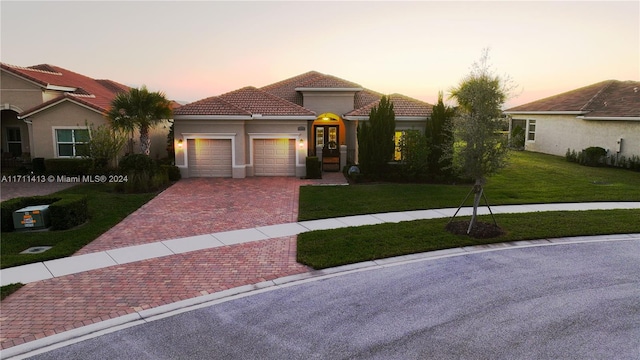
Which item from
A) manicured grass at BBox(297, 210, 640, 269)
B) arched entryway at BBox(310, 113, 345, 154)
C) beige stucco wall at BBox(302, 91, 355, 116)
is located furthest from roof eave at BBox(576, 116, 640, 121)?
arched entryway at BBox(310, 113, 345, 154)

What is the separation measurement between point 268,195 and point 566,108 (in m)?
24.3

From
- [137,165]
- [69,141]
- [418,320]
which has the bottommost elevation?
[418,320]

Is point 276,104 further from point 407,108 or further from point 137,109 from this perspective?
point 407,108

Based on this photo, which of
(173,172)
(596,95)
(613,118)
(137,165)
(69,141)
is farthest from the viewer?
(596,95)

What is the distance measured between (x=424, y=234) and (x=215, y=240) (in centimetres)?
591

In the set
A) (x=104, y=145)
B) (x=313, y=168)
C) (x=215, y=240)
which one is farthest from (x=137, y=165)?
(x=215, y=240)

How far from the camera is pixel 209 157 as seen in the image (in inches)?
964

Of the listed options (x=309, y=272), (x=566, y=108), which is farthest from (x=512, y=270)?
(x=566, y=108)

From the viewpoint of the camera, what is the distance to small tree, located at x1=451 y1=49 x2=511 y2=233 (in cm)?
1261

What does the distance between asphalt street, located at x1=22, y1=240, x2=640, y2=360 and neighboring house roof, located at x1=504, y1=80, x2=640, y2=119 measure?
21255 millimetres

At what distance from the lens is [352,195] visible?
18.9 m

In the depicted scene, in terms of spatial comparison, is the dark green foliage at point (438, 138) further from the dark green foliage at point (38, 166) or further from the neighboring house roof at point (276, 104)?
the dark green foliage at point (38, 166)

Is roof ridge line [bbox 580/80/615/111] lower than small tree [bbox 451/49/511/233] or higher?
higher

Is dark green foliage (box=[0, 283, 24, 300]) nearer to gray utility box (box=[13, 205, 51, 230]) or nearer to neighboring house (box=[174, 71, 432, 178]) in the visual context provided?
gray utility box (box=[13, 205, 51, 230])
